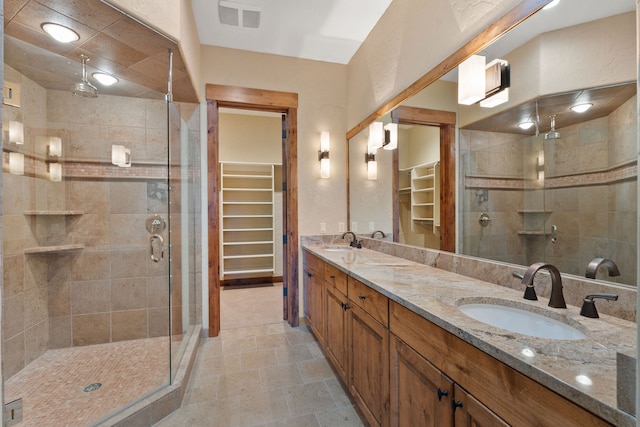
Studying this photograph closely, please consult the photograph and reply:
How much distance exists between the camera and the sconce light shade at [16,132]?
2058 mm

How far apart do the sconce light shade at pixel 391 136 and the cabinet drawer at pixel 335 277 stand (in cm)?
119

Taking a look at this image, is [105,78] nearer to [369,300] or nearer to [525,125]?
[369,300]

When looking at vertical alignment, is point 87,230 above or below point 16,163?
below

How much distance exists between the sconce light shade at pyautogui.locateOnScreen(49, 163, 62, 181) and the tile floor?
197 centimetres

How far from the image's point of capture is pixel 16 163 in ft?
6.98

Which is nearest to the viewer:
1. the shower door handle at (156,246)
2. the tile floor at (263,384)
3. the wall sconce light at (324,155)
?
the tile floor at (263,384)

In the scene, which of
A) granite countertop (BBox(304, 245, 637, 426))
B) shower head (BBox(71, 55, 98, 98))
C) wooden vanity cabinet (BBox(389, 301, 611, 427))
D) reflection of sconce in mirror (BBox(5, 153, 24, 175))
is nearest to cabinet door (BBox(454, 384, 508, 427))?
wooden vanity cabinet (BBox(389, 301, 611, 427))

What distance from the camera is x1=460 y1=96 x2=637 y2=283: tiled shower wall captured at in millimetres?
939

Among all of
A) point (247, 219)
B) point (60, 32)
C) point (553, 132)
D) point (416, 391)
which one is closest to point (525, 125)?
point (553, 132)

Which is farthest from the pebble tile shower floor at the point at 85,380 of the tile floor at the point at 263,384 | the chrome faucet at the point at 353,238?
the chrome faucet at the point at 353,238

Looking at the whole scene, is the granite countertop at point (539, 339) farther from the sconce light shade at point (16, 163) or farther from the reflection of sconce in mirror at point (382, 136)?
the sconce light shade at point (16, 163)

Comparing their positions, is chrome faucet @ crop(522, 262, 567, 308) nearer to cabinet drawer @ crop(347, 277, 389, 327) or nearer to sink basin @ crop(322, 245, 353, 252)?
cabinet drawer @ crop(347, 277, 389, 327)

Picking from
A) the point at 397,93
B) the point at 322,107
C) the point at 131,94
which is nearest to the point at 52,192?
the point at 131,94

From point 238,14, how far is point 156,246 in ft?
7.46
